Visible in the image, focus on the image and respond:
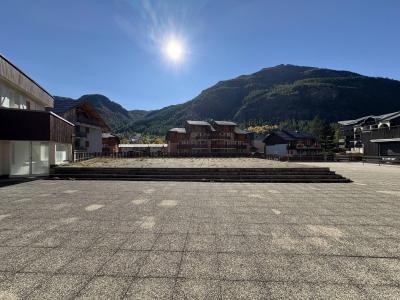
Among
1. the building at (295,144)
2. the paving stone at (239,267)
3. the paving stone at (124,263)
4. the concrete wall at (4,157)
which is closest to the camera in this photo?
the paving stone at (239,267)

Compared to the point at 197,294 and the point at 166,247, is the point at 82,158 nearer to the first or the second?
the point at 166,247

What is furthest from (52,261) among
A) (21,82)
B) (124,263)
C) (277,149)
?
(277,149)

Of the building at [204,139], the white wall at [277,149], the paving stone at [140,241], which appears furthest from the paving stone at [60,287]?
the white wall at [277,149]

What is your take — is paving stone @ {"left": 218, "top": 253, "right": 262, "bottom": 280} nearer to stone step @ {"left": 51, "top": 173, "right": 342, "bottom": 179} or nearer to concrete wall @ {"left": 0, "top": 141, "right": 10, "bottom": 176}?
stone step @ {"left": 51, "top": 173, "right": 342, "bottom": 179}

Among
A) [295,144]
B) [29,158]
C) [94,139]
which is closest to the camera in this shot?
[29,158]

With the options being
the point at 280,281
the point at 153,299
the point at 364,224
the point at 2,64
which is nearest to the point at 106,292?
the point at 153,299

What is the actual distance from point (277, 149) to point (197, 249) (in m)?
72.5

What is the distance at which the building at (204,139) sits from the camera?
71.4m

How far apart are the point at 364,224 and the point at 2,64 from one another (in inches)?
794

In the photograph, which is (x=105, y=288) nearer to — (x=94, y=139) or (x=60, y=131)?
(x=60, y=131)

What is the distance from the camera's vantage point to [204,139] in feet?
235

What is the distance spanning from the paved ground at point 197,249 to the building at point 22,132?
7824 millimetres

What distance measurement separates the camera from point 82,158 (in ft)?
90.5

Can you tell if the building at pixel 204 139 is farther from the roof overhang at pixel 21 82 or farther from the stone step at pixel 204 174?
the stone step at pixel 204 174
